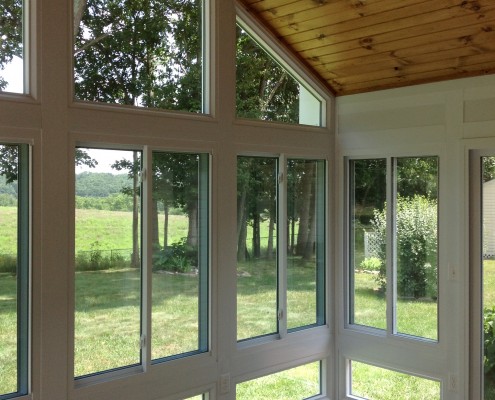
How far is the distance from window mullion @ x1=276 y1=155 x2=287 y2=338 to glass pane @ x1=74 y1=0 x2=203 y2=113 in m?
0.83

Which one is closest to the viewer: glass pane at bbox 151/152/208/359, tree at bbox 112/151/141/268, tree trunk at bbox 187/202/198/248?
tree at bbox 112/151/141/268

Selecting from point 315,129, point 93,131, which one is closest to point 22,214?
point 93,131

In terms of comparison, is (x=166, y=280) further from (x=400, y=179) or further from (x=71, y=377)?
(x=400, y=179)

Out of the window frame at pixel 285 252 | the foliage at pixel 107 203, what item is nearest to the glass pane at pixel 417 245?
the window frame at pixel 285 252

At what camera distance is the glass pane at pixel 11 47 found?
2934mm

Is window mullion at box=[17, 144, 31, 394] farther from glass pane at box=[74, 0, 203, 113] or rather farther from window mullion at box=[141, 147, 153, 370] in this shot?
window mullion at box=[141, 147, 153, 370]

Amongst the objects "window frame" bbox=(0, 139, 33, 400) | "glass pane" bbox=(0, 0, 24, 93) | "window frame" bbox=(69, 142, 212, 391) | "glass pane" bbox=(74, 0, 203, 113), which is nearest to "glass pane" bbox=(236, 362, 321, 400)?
"window frame" bbox=(69, 142, 212, 391)

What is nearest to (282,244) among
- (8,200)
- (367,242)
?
(367,242)

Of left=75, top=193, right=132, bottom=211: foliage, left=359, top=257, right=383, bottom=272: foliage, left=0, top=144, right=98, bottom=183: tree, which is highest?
left=0, top=144, right=98, bottom=183: tree

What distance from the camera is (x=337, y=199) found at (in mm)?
4551

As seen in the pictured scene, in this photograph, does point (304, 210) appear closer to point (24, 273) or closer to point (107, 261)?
point (107, 261)

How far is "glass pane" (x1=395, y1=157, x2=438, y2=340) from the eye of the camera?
4.05m

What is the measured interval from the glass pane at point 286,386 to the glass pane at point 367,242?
0.53 metres

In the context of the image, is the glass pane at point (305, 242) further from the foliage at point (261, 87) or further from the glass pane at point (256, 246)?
the foliage at point (261, 87)
